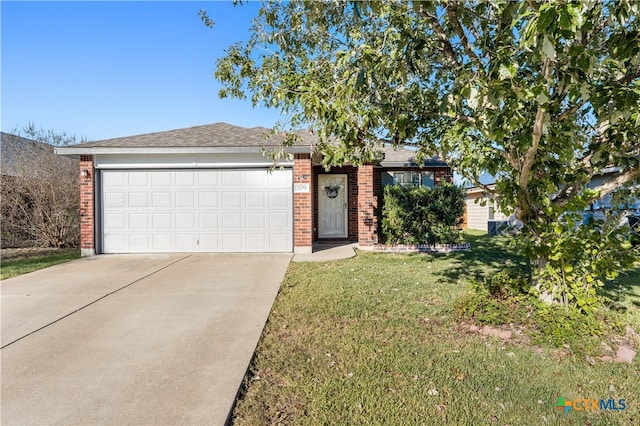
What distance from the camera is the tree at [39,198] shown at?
10430 mm

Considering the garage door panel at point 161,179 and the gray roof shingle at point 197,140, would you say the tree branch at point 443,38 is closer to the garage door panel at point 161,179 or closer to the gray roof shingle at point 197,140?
the gray roof shingle at point 197,140

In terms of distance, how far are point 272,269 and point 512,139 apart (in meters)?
5.05

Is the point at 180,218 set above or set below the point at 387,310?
above

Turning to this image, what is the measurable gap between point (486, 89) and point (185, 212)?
8.57m

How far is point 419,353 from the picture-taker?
10.8ft

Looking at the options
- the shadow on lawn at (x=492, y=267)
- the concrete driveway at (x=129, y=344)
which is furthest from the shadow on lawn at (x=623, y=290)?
the concrete driveway at (x=129, y=344)

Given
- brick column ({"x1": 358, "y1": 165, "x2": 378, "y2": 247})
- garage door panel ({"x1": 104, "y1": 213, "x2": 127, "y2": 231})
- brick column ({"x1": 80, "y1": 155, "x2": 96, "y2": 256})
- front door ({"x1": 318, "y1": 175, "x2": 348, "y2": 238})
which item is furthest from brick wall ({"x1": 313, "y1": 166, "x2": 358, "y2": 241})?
brick column ({"x1": 80, "y1": 155, "x2": 96, "y2": 256})

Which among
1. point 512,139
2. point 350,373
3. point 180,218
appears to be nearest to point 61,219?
point 180,218

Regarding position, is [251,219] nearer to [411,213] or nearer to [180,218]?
[180,218]

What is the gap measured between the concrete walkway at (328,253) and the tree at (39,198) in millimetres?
7807

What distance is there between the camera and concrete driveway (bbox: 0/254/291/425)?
8.18 feet

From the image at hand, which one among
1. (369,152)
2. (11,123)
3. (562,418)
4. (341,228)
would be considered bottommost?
(562,418)

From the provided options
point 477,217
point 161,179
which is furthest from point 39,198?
point 477,217

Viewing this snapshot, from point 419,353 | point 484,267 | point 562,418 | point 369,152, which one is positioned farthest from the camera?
point 484,267
